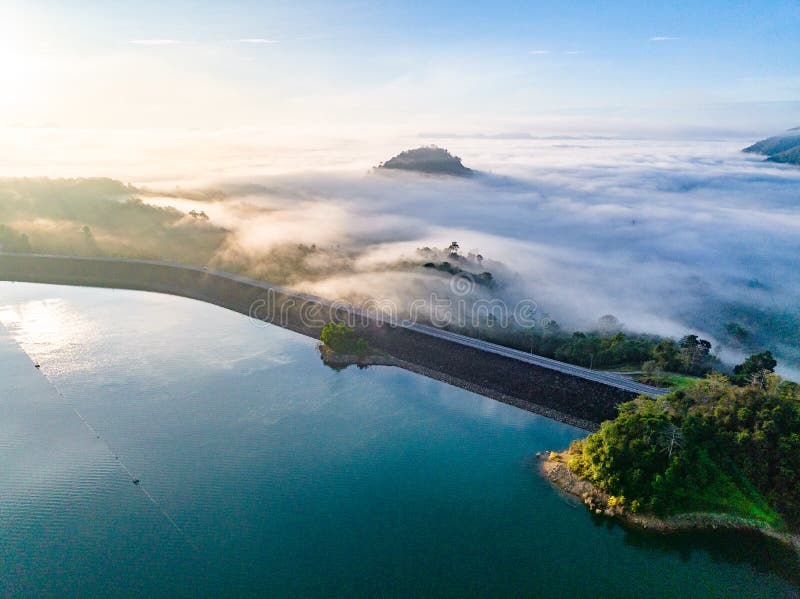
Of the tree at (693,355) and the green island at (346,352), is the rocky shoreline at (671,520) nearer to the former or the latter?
the tree at (693,355)

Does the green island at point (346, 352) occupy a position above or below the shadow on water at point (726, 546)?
above

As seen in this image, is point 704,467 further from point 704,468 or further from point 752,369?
point 752,369

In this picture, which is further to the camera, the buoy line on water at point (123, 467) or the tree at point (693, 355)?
the tree at point (693, 355)

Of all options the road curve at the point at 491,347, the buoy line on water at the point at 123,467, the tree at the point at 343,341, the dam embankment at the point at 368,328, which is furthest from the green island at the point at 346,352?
the buoy line on water at the point at 123,467

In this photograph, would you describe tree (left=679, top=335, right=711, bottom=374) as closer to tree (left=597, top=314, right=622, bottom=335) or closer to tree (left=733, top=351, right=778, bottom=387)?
tree (left=733, top=351, right=778, bottom=387)

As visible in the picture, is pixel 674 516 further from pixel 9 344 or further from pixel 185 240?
pixel 185 240

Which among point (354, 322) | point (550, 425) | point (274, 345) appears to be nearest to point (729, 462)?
point (550, 425)
